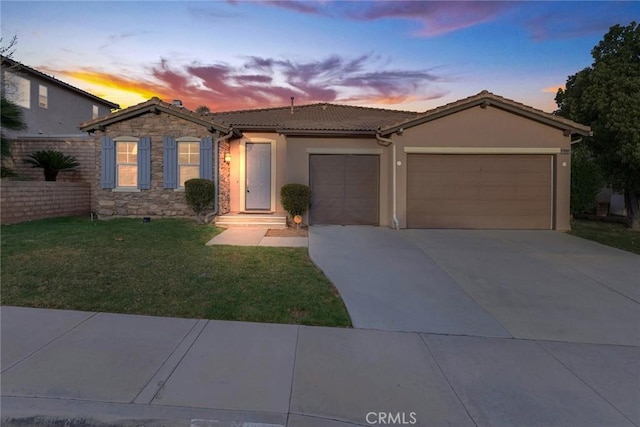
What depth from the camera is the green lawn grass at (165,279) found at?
4926 mm

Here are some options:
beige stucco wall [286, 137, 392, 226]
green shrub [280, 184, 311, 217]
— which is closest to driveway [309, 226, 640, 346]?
green shrub [280, 184, 311, 217]

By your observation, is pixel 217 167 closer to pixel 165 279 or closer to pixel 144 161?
pixel 144 161

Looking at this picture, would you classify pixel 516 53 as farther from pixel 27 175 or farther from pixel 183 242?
pixel 27 175

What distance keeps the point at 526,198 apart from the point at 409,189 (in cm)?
373

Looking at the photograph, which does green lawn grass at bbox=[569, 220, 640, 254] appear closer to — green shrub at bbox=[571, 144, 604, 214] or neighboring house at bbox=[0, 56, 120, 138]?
green shrub at bbox=[571, 144, 604, 214]

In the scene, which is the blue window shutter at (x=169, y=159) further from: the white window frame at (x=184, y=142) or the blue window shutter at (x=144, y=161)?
the blue window shutter at (x=144, y=161)


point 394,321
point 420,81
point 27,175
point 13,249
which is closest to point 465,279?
point 394,321

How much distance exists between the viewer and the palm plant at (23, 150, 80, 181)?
13922 millimetres

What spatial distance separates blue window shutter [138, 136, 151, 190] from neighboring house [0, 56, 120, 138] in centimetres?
686

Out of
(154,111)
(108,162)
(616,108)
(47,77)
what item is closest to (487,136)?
(616,108)

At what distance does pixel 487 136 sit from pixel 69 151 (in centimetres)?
1577

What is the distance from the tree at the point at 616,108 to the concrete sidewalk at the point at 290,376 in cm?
1082

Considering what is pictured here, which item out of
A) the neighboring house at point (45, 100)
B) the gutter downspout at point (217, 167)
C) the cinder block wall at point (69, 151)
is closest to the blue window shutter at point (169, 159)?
the gutter downspout at point (217, 167)

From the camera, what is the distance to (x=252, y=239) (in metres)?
9.81
